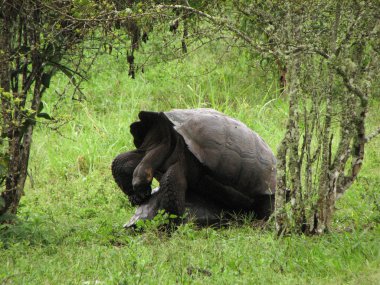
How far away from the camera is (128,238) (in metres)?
6.44

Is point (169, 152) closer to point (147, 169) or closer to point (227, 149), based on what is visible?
point (147, 169)

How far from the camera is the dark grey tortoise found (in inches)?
275

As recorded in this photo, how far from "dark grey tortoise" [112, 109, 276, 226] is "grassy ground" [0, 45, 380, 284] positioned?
29 cm

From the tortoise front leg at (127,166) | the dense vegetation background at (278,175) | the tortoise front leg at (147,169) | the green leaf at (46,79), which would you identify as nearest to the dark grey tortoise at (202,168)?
the tortoise front leg at (147,169)

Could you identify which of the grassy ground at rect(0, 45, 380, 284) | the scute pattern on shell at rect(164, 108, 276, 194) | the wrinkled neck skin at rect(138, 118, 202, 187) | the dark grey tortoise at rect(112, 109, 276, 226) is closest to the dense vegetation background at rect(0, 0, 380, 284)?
the grassy ground at rect(0, 45, 380, 284)

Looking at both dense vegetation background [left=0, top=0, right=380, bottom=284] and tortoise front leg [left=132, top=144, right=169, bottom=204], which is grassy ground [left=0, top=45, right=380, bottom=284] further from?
tortoise front leg [left=132, top=144, right=169, bottom=204]

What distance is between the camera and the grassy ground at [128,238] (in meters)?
5.01

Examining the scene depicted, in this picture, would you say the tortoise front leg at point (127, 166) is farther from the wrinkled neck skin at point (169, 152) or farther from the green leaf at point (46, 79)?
the green leaf at point (46, 79)

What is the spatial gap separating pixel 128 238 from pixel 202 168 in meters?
1.00

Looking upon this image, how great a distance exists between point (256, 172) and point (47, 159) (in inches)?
159

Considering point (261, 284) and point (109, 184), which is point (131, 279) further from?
point (109, 184)

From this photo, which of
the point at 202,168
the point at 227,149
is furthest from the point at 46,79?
the point at 227,149

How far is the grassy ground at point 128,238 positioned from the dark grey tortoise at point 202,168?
0.29 metres

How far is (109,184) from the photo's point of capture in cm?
945
